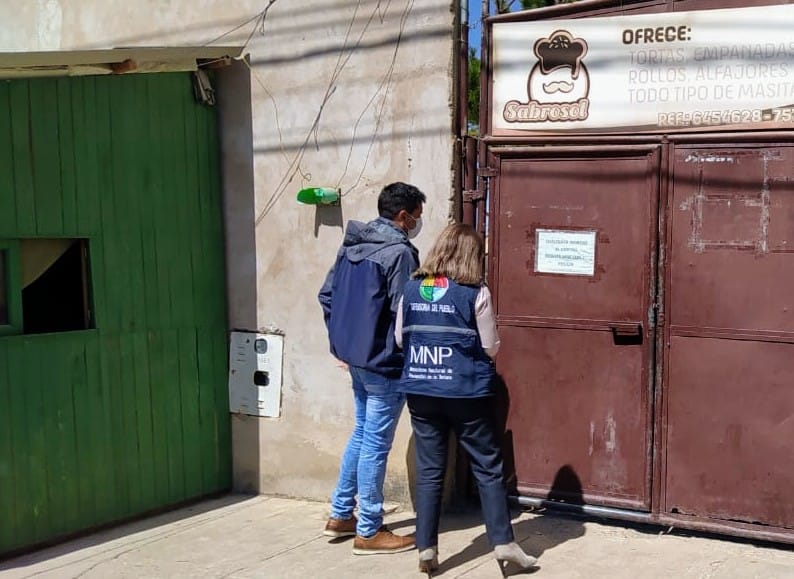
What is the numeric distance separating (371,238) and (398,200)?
0.25 meters

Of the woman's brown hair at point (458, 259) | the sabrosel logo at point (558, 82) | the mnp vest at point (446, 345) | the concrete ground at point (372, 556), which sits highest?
the sabrosel logo at point (558, 82)

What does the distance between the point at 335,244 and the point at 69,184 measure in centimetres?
159

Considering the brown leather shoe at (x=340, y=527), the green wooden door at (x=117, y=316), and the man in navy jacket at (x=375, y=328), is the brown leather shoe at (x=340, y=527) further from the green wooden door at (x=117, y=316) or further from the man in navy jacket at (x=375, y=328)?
the green wooden door at (x=117, y=316)

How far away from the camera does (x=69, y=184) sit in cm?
531

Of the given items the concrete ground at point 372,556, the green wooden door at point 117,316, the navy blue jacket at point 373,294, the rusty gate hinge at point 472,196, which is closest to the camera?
the concrete ground at point 372,556

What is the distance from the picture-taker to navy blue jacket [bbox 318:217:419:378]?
4848mm

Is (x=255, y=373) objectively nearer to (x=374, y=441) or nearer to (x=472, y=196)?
(x=374, y=441)

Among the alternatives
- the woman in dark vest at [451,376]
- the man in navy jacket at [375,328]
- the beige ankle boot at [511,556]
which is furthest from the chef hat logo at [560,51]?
the beige ankle boot at [511,556]

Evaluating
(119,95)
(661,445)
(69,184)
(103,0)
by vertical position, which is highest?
(103,0)

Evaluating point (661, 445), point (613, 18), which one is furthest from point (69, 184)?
point (661, 445)

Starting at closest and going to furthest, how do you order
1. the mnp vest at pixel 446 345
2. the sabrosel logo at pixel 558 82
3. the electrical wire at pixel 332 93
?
the mnp vest at pixel 446 345 → the sabrosel logo at pixel 558 82 → the electrical wire at pixel 332 93

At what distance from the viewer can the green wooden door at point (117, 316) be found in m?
5.07

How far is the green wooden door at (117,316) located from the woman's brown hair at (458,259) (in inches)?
80.1

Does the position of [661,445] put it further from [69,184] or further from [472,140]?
[69,184]
